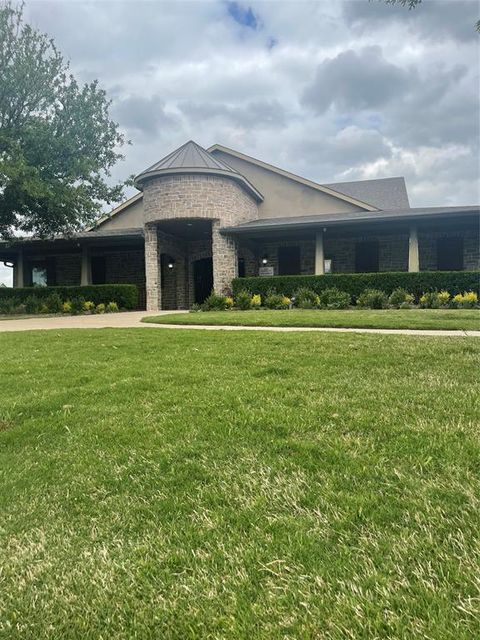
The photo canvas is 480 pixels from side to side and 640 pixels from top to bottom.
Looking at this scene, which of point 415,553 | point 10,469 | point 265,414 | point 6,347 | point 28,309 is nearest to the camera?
point 415,553

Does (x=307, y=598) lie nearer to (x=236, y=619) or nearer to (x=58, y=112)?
(x=236, y=619)

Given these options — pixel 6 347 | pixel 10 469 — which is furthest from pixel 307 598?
pixel 6 347

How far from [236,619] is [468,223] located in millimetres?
18929

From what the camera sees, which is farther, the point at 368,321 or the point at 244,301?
the point at 244,301

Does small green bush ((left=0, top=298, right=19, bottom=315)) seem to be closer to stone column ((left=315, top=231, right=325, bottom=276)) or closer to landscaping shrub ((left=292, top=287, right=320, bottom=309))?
landscaping shrub ((left=292, top=287, right=320, bottom=309))

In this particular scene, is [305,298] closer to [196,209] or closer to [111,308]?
[196,209]

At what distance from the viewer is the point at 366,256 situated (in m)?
20.5

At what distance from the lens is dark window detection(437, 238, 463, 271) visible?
19.2m

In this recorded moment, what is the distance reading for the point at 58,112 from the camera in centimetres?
1872

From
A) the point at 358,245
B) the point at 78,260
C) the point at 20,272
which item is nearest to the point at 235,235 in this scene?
the point at 358,245

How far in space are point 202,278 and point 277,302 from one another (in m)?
7.07

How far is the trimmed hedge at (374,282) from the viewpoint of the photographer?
50.2 feet

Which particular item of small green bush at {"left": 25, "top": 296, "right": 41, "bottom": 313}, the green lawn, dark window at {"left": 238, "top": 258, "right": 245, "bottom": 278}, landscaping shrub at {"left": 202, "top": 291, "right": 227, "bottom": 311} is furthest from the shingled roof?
small green bush at {"left": 25, "top": 296, "right": 41, "bottom": 313}

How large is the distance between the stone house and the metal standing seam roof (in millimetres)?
52
